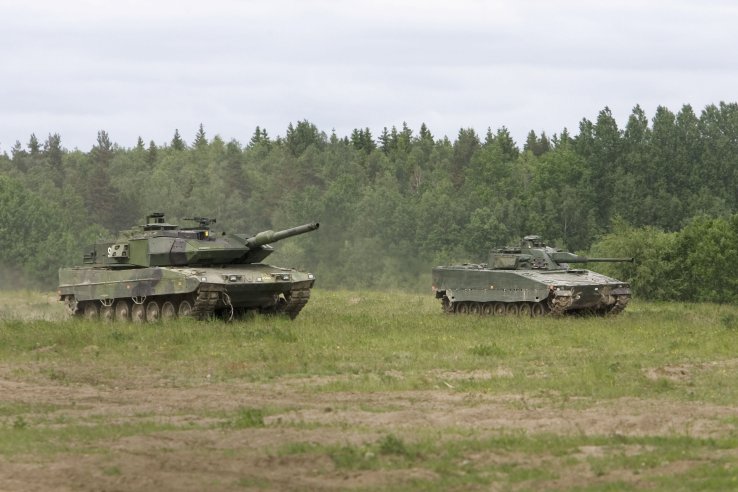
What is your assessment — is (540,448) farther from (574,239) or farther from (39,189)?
(39,189)

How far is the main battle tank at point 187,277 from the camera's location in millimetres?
27141

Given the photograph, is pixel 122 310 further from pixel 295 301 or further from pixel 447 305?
pixel 447 305

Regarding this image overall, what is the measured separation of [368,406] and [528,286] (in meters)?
15.1

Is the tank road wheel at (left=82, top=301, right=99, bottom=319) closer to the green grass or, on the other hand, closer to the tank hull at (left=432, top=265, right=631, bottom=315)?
the green grass

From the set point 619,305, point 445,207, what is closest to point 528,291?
point 619,305

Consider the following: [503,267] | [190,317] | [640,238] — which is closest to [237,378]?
[190,317]

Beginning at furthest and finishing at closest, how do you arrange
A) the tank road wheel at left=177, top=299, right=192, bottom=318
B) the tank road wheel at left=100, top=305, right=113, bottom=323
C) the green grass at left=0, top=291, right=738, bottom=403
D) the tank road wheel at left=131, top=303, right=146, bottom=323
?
the tank road wheel at left=100, top=305, right=113, bottom=323
the tank road wheel at left=131, top=303, right=146, bottom=323
the tank road wheel at left=177, top=299, right=192, bottom=318
the green grass at left=0, top=291, right=738, bottom=403

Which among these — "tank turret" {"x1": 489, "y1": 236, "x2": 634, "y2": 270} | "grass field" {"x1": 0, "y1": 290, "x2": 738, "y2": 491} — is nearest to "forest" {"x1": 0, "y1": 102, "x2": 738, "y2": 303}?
"tank turret" {"x1": 489, "y1": 236, "x2": 634, "y2": 270}

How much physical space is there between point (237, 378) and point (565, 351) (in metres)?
5.88

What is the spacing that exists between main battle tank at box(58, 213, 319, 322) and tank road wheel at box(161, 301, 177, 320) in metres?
0.02

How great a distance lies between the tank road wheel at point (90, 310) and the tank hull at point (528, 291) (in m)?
8.52

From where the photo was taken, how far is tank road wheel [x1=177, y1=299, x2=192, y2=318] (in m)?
27.3

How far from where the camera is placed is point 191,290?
2672cm

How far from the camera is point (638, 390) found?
16.0 metres
